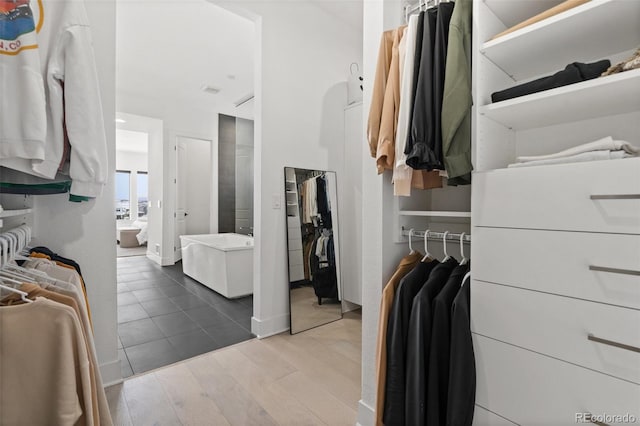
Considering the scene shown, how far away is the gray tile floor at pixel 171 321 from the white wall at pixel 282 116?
0.40 m

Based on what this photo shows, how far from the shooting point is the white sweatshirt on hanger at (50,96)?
999 mm

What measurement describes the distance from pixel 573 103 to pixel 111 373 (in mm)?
2745

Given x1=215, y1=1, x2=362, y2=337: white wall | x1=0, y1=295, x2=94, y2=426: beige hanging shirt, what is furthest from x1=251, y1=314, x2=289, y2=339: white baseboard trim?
x1=0, y1=295, x2=94, y2=426: beige hanging shirt

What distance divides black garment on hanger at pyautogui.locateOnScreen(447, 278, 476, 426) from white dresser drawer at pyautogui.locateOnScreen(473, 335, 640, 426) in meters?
0.06

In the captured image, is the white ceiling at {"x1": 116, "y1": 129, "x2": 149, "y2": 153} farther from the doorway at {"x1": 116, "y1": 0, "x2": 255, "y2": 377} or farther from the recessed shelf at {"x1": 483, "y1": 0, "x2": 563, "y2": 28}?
the recessed shelf at {"x1": 483, "y1": 0, "x2": 563, "y2": 28}

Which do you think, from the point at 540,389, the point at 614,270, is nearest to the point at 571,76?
the point at 614,270

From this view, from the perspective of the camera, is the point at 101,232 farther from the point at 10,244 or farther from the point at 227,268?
the point at 227,268

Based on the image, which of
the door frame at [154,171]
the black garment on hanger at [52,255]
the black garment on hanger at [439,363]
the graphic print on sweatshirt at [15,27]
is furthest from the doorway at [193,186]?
the black garment on hanger at [439,363]

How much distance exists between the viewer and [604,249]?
87 centimetres

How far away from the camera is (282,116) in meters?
2.70

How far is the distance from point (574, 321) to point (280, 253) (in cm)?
213

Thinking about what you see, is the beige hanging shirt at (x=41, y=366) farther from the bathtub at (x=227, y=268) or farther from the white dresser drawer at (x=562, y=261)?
the bathtub at (x=227, y=268)

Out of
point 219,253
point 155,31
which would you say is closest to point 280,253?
point 219,253

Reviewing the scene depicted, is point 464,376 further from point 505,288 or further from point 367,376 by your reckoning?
point 367,376
